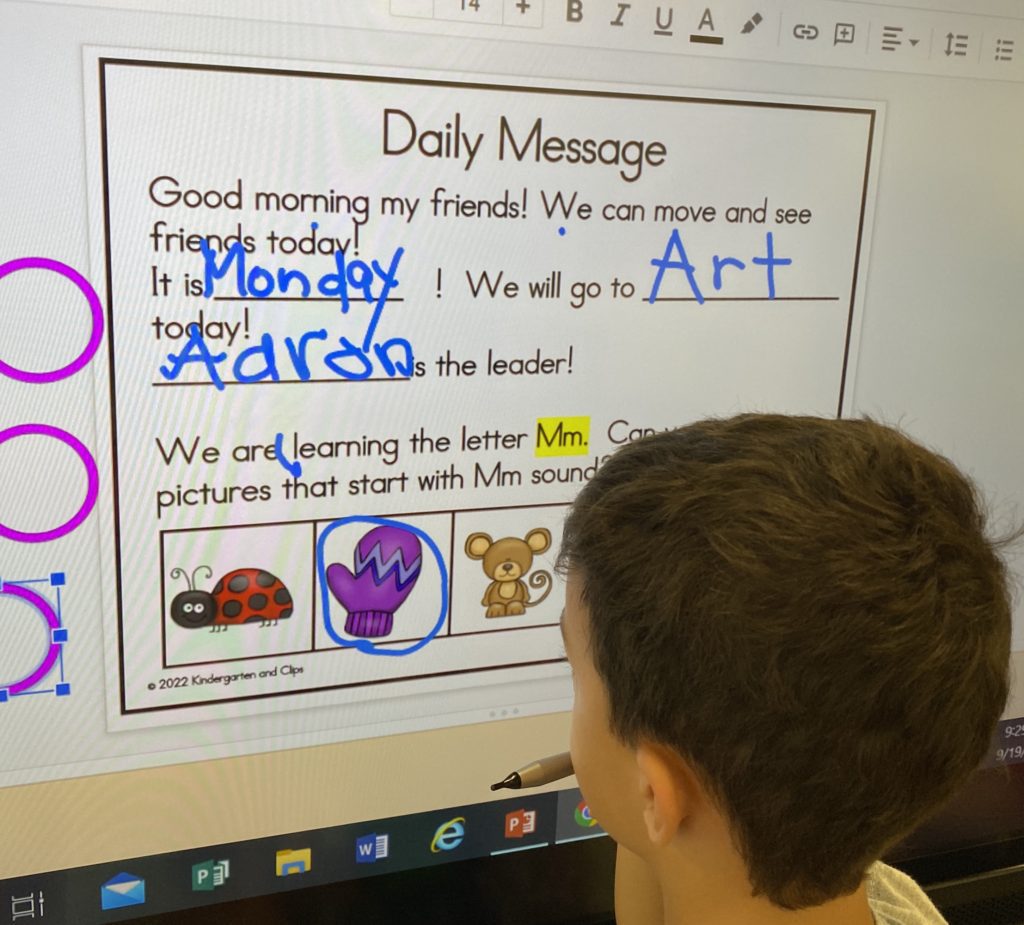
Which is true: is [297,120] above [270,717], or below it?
above

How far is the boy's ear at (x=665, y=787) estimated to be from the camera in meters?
0.52

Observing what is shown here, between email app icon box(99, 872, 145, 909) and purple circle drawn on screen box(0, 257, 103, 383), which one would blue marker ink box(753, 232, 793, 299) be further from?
email app icon box(99, 872, 145, 909)

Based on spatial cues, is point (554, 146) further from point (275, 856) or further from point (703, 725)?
point (275, 856)

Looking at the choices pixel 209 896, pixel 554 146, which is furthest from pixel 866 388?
pixel 209 896

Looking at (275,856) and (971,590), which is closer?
(971,590)

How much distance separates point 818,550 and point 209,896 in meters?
0.51

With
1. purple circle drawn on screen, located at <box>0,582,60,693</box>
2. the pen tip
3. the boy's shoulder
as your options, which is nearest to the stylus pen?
the pen tip

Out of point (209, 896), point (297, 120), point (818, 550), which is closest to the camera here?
point (818, 550)

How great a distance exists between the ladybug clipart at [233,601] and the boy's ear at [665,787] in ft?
0.87

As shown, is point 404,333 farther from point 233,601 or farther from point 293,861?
point 293,861

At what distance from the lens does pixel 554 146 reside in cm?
66

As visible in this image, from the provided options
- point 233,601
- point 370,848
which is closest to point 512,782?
point 370,848

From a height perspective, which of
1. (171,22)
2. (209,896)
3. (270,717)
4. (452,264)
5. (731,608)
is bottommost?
(209,896)

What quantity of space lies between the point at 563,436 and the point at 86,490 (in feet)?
1.04
